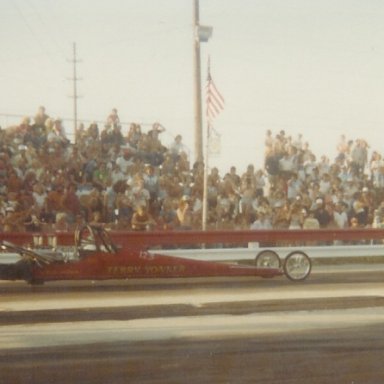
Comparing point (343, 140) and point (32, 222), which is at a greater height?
point (343, 140)

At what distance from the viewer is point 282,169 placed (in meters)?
16.0

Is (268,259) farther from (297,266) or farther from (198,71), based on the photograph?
(198,71)

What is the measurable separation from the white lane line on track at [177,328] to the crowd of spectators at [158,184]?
18.2ft

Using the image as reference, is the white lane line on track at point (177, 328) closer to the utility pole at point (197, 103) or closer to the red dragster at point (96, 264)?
the red dragster at point (96, 264)

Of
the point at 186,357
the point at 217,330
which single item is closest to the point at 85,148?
the point at 217,330

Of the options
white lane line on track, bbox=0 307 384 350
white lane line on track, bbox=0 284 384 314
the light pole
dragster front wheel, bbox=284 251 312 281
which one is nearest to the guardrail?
dragster front wheel, bbox=284 251 312 281

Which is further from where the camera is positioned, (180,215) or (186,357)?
(180,215)

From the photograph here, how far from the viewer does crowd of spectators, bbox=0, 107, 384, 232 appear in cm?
1305

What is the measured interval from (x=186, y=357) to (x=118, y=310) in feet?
8.01

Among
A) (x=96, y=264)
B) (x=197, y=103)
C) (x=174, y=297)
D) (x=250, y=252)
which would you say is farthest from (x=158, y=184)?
(x=174, y=297)

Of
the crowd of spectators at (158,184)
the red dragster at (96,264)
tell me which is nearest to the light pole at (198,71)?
the crowd of spectators at (158,184)

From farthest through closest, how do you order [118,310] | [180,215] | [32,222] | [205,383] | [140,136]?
[140,136] → [180,215] → [32,222] → [118,310] → [205,383]

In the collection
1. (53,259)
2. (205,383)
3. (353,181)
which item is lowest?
(205,383)

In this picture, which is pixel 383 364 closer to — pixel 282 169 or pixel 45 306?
pixel 45 306
